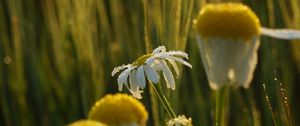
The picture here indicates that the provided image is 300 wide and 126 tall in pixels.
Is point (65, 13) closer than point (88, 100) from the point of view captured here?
No

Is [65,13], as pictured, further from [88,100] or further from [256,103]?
[256,103]

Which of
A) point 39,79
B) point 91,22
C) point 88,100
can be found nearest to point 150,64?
point 88,100

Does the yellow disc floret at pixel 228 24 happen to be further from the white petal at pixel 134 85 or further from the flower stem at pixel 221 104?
the white petal at pixel 134 85

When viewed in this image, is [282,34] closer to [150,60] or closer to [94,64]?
[150,60]

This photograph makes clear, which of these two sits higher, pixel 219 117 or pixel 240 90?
pixel 219 117

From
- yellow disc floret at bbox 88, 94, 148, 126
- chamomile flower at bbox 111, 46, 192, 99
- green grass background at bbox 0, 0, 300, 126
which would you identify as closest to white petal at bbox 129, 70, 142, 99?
chamomile flower at bbox 111, 46, 192, 99

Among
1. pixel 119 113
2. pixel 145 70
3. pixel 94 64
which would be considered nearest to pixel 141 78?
pixel 145 70

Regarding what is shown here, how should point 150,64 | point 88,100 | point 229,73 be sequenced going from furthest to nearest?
point 88,100, point 150,64, point 229,73
